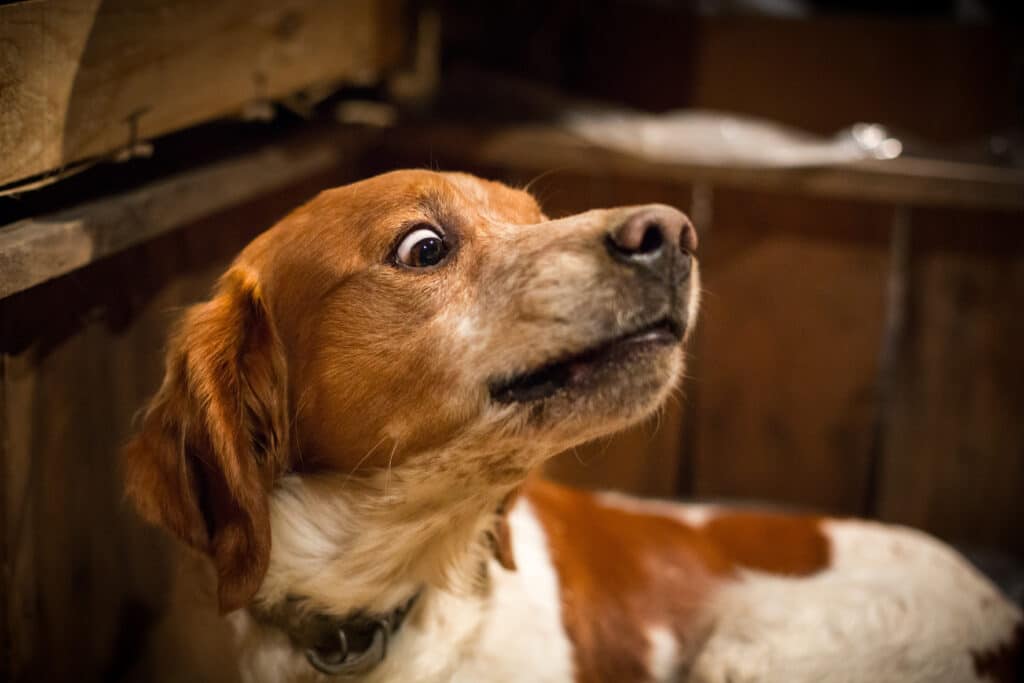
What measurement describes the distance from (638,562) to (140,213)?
1249mm

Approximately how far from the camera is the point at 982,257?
302 cm

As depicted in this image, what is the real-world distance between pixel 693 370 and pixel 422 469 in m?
1.78

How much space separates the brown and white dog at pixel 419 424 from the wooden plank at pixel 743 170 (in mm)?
1146

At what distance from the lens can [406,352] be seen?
166cm

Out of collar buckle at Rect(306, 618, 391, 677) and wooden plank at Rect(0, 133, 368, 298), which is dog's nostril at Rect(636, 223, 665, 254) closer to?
collar buckle at Rect(306, 618, 391, 677)

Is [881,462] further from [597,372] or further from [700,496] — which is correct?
[597,372]

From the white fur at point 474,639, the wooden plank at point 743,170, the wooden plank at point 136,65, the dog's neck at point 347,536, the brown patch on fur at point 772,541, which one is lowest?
the brown patch on fur at point 772,541

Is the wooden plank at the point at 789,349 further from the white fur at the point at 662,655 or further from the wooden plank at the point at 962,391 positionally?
the white fur at the point at 662,655

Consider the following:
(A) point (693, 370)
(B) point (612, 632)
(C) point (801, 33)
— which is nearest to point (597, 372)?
(B) point (612, 632)

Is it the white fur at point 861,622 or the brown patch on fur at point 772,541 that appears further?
the brown patch on fur at point 772,541

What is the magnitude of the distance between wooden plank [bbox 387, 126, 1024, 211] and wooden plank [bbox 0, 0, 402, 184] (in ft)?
1.90

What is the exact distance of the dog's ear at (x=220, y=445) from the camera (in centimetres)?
167

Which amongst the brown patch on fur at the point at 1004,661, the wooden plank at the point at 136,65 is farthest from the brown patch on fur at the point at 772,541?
the wooden plank at the point at 136,65

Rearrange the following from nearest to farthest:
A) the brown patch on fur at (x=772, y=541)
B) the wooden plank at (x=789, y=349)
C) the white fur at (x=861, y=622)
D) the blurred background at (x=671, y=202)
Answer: the blurred background at (x=671, y=202) → the white fur at (x=861, y=622) → the brown patch on fur at (x=772, y=541) → the wooden plank at (x=789, y=349)
